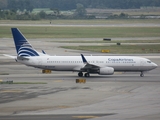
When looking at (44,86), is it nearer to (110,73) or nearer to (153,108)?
(110,73)

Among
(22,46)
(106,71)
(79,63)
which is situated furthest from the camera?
(22,46)

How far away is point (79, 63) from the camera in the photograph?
215 feet

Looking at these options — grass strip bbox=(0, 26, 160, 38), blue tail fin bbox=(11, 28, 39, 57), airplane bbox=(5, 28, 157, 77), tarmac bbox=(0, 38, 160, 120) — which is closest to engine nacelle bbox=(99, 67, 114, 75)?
airplane bbox=(5, 28, 157, 77)

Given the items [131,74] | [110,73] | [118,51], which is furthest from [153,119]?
[118,51]

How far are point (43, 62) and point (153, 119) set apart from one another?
28.3 metres

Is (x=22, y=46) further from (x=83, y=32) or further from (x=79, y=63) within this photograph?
(x=83, y=32)

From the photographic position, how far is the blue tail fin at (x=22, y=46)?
65.8 metres

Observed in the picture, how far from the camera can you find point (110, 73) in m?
64.3

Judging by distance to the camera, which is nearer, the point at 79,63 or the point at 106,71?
the point at 106,71

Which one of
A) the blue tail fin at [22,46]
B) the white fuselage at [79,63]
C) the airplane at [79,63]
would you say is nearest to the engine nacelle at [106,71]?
the airplane at [79,63]

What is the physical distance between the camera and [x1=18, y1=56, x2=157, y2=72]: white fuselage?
6469cm

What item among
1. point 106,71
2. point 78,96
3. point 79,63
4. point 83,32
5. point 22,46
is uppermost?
point 83,32

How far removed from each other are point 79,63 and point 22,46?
7111mm

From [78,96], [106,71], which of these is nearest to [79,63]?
[106,71]
